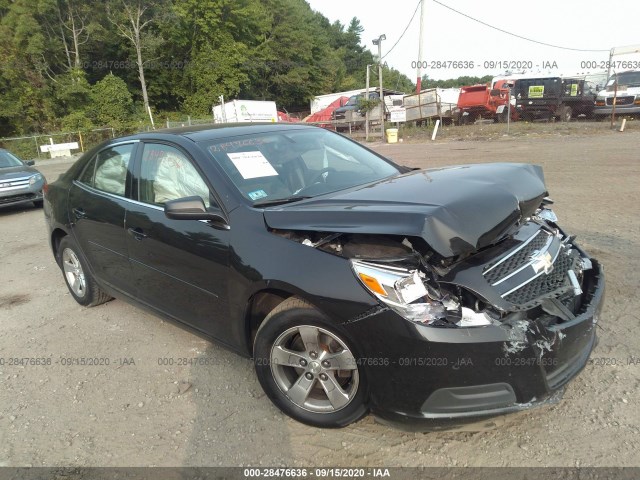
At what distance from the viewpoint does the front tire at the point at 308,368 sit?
95.7 inches

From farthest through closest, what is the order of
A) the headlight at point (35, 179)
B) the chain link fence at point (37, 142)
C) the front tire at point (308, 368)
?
the chain link fence at point (37, 142) < the headlight at point (35, 179) < the front tire at point (308, 368)

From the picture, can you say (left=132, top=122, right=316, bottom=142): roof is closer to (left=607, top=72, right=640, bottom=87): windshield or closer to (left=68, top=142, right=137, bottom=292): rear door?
(left=68, top=142, right=137, bottom=292): rear door

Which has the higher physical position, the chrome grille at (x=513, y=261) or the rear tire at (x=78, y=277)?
the chrome grille at (x=513, y=261)

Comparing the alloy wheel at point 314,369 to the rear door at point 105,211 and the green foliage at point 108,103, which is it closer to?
the rear door at point 105,211

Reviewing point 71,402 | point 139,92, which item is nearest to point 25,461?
point 71,402

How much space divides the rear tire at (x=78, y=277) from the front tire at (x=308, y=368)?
2405mm

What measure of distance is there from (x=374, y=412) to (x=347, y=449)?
0.94ft

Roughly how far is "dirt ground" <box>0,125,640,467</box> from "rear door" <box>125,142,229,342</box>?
44cm

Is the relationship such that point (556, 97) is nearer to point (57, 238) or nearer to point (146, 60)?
point (57, 238)

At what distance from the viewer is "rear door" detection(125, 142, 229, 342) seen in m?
2.89

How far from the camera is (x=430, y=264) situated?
234 centimetres

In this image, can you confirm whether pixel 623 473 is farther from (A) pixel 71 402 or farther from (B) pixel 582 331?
(A) pixel 71 402

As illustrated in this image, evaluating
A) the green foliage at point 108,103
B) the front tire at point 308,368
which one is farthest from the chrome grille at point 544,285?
the green foliage at point 108,103

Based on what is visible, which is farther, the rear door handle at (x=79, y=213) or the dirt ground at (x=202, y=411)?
the rear door handle at (x=79, y=213)
